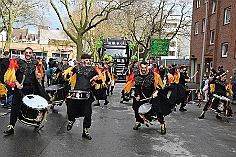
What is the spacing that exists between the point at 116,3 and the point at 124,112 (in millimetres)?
16747

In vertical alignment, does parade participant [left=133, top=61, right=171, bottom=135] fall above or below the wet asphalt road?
above

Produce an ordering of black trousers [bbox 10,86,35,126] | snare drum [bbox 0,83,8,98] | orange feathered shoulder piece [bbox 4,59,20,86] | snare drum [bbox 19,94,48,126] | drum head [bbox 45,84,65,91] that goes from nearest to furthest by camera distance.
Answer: orange feathered shoulder piece [bbox 4,59,20,86]
snare drum [bbox 19,94,48,126]
black trousers [bbox 10,86,35,126]
drum head [bbox 45,84,65,91]
snare drum [bbox 0,83,8,98]

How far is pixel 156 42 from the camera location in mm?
27391

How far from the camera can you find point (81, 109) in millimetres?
7652

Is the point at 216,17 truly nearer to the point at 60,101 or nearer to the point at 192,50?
the point at 192,50

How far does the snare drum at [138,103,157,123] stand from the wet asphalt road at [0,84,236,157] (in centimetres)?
36

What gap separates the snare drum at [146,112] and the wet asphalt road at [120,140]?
14.3 inches

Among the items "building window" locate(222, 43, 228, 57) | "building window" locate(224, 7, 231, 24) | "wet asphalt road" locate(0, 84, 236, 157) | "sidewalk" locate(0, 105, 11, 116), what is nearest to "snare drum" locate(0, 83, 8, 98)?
"sidewalk" locate(0, 105, 11, 116)

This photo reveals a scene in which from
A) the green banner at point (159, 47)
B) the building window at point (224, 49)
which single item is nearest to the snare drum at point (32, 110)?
the green banner at point (159, 47)

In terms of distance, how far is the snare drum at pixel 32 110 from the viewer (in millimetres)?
7289

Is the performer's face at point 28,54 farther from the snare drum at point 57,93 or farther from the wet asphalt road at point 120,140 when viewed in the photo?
the snare drum at point 57,93

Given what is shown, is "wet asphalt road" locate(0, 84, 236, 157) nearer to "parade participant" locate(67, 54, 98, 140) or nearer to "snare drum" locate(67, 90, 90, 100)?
"parade participant" locate(67, 54, 98, 140)

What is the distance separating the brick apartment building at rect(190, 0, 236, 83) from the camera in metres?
25.2

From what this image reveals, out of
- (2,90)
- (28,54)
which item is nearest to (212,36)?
(2,90)
